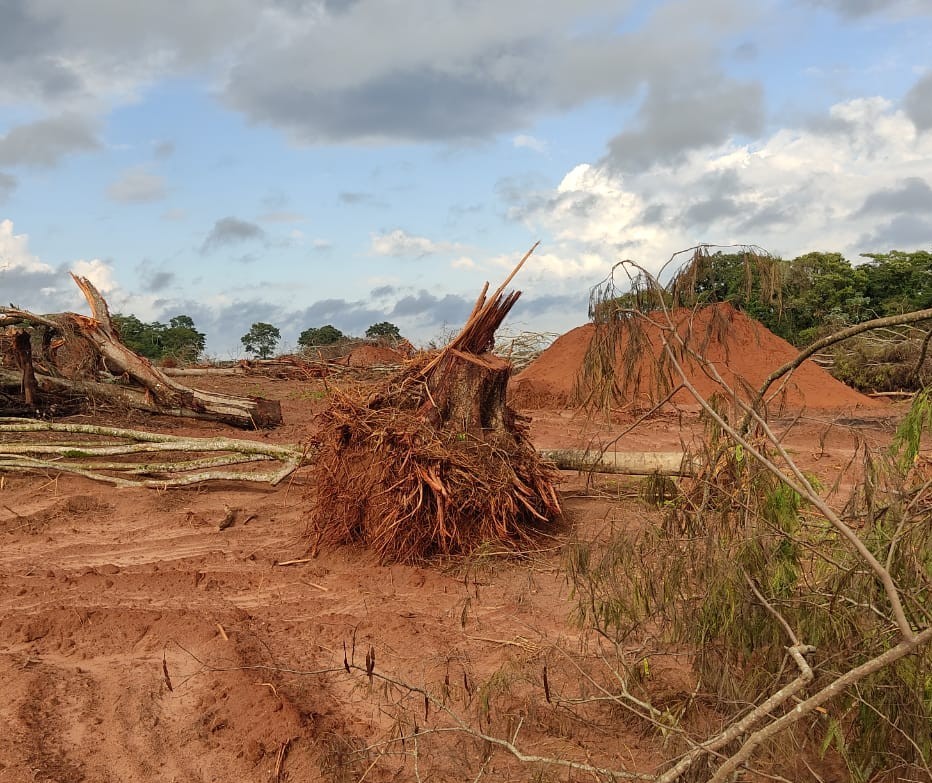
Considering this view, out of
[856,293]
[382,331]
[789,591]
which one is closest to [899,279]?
[856,293]

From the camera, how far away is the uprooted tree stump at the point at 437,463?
201 inches

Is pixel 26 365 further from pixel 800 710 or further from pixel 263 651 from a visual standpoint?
pixel 800 710

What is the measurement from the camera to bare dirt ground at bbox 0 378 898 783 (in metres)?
2.99

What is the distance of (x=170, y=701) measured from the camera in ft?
11.2

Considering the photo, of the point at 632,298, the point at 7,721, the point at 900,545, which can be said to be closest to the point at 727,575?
the point at 900,545

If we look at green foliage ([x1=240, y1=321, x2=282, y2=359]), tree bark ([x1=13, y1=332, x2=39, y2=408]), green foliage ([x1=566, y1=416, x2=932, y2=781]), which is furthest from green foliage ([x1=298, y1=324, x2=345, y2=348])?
green foliage ([x1=566, y1=416, x2=932, y2=781])

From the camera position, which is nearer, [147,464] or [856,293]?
[147,464]

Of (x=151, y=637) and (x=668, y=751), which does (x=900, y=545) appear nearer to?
(x=668, y=751)

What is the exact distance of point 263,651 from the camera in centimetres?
392

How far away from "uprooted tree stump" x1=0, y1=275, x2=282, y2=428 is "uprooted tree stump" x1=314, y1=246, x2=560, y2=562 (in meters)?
4.79

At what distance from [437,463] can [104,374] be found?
6834 millimetres

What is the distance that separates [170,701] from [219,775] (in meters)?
0.63

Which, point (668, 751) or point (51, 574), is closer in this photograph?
point (668, 751)

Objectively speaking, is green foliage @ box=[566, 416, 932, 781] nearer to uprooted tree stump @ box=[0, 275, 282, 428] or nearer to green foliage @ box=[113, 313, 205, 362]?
uprooted tree stump @ box=[0, 275, 282, 428]
